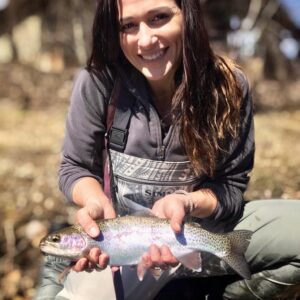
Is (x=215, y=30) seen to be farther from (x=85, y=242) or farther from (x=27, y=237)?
(x=85, y=242)

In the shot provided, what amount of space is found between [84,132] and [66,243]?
68 centimetres

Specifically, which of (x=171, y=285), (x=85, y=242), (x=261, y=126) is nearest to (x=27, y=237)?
(x=171, y=285)

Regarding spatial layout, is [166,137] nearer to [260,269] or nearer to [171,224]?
[171,224]

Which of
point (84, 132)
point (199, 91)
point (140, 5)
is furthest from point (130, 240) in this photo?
point (140, 5)

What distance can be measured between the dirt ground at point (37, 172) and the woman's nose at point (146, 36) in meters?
1.66

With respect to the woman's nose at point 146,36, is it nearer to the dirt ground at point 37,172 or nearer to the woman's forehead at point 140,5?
the woman's forehead at point 140,5

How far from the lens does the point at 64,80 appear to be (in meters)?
12.1

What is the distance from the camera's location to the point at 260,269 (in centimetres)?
311

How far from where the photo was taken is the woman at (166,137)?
281 cm

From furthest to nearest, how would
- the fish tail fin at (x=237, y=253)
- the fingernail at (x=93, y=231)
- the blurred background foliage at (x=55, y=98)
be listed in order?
the blurred background foliage at (x=55, y=98) → the fish tail fin at (x=237, y=253) → the fingernail at (x=93, y=231)

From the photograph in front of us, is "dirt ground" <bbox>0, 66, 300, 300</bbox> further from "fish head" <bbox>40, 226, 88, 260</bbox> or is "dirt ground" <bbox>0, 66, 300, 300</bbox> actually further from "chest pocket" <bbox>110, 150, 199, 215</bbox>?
"fish head" <bbox>40, 226, 88, 260</bbox>

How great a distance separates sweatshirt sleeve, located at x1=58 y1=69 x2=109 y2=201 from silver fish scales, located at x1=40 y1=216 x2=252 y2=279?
1.60 feet

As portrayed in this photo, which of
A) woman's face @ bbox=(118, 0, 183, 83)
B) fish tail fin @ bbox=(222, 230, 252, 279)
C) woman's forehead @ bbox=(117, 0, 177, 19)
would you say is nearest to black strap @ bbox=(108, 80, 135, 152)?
woman's face @ bbox=(118, 0, 183, 83)

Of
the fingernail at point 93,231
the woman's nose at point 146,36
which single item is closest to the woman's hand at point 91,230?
the fingernail at point 93,231
